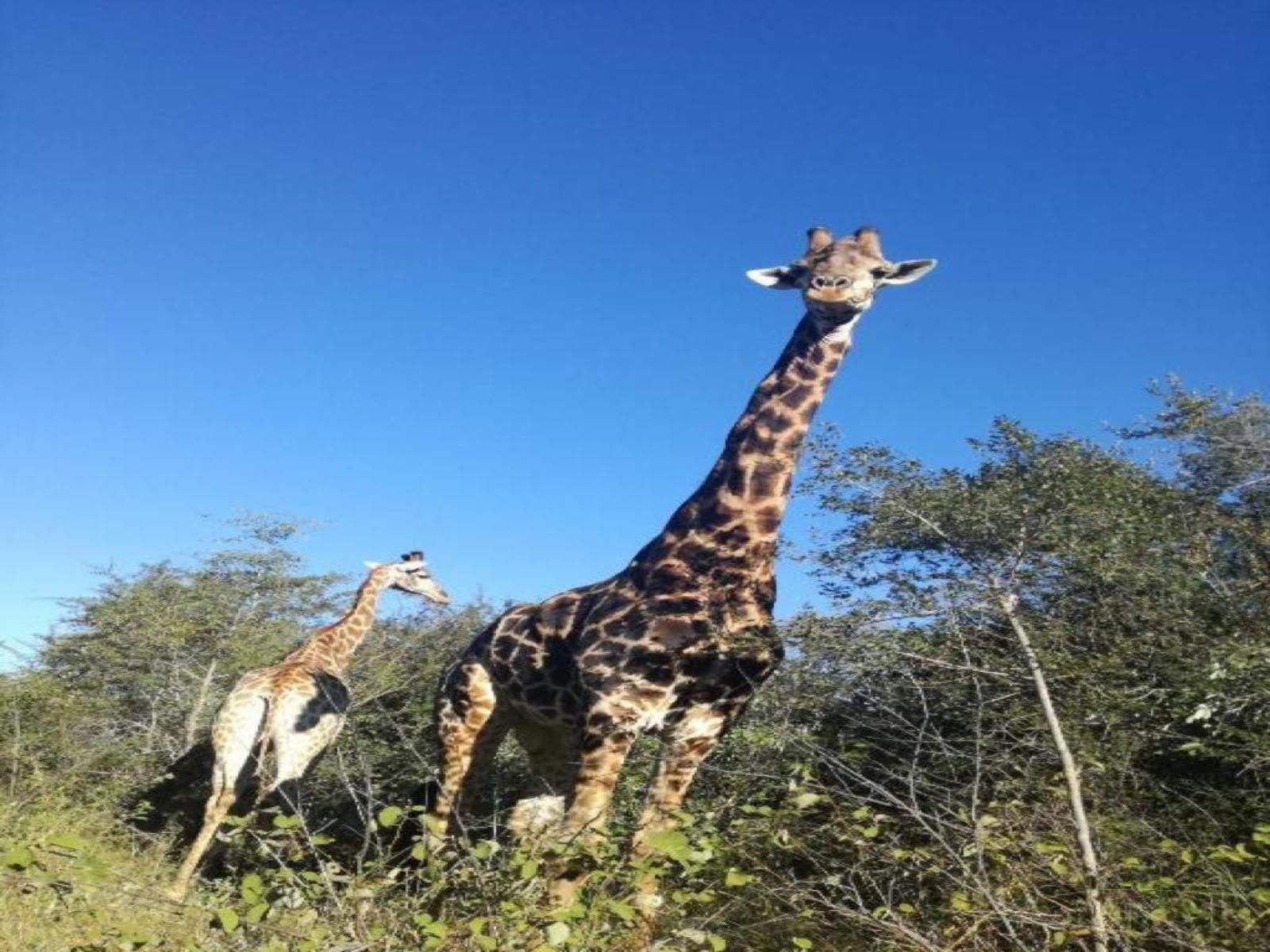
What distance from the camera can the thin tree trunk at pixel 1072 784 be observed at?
323cm

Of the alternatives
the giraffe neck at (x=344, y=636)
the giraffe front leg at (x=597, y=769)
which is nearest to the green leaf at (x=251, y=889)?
the giraffe front leg at (x=597, y=769)

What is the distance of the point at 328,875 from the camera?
3.34 metres

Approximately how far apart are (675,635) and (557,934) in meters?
2.41

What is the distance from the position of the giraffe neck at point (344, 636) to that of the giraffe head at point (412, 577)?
→ 5.4 inches

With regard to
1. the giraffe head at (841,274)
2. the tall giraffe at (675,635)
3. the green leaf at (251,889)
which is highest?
the giraffe head at (841,274)

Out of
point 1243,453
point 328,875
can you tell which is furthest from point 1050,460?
point 1243,453

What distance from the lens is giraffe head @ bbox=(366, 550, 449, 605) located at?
36.1ft

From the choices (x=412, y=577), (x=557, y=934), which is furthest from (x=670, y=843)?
(x=412, y=577)

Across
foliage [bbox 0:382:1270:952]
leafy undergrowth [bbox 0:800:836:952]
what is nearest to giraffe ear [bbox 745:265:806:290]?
foliage [bbox 0:382:1270:952]

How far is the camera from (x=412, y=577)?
37.1ft

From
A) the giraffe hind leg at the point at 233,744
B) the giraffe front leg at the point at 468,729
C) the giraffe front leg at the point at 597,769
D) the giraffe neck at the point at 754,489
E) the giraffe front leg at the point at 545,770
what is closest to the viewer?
the giraffe front leg at the point at 597,769

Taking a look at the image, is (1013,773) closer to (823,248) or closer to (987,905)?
(987,905)

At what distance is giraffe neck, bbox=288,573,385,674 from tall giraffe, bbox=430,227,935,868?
297cm

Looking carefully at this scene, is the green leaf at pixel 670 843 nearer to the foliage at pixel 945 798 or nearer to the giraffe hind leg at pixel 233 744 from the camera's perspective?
the foliage at pixel 945 798
